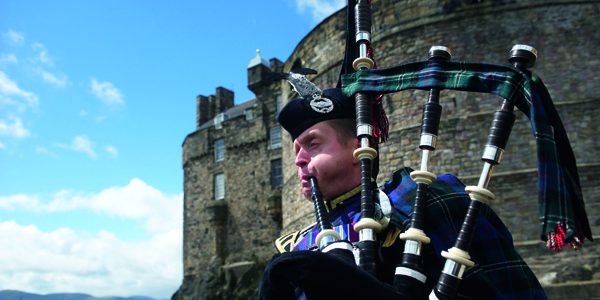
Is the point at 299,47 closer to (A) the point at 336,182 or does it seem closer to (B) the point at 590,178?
(B) the point at 590,178

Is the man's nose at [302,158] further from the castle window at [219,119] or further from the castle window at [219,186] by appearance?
the castle window at [219,119]

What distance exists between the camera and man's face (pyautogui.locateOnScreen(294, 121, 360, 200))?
3.14m

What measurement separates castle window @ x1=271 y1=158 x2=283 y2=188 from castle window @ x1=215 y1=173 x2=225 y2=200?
4.00 m

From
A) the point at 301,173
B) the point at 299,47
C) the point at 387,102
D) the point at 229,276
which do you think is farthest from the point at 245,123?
the point at 301,173

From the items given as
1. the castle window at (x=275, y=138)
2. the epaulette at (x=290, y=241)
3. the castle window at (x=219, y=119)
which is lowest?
the epaulette at (x=290, y=241)

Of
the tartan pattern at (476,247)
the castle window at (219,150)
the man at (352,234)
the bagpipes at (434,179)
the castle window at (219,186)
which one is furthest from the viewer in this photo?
the castle window at (219,150)

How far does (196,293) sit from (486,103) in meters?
24.1

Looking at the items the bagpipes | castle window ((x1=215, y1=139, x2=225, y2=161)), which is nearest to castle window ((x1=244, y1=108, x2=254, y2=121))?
castle window ((x1=215, y1=139, x2=225, y2=161))

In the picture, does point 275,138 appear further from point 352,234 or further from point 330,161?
point 352,234

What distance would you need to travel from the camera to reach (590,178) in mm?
14867

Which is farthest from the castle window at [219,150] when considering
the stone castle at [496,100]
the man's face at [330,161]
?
the man's face at [330,161]

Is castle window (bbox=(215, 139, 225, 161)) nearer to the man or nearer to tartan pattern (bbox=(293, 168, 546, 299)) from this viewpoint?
the man

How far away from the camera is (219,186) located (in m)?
36.9

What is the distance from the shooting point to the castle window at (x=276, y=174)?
3362 cm
